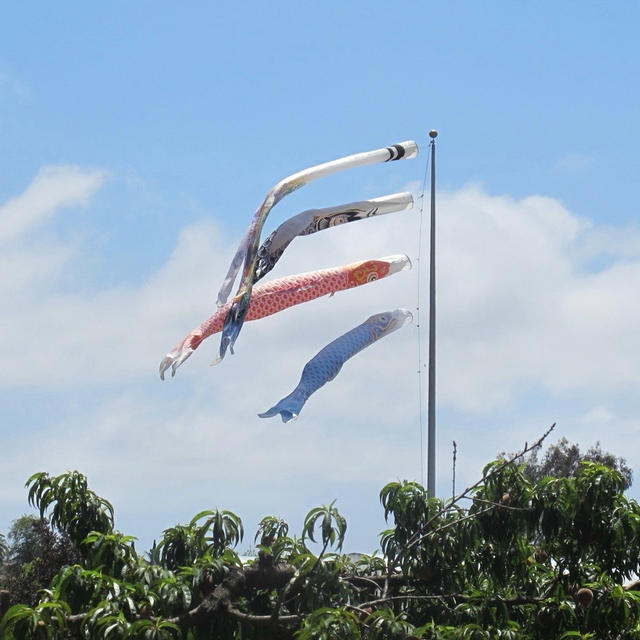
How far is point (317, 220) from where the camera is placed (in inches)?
697

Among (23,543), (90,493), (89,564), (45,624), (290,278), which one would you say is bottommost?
(45,624)

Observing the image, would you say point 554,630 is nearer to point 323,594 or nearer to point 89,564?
point 323,594

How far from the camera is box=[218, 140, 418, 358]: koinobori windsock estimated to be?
16.1 meters

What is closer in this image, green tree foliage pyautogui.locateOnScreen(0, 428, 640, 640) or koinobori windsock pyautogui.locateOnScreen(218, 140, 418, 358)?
green tree foliage pyautogui.locateOnScreen(0, 428, 640, 640)

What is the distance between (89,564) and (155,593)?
1.02 meters

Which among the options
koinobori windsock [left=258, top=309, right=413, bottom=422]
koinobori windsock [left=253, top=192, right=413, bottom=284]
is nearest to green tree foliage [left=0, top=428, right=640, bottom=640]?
koinobori windsock [left=258, top=309, right=413, bottom=422]

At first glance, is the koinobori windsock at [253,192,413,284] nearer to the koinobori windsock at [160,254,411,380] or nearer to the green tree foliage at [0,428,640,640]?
the koinobori windsock at [160,254,411,380]

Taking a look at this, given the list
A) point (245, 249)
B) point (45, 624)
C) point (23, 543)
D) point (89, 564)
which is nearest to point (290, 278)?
point (245, 249)

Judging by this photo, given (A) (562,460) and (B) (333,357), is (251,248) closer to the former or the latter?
(B) (333,357)

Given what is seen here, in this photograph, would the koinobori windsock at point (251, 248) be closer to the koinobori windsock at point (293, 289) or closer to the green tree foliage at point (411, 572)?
the koinobori windsock at point (293, 289)

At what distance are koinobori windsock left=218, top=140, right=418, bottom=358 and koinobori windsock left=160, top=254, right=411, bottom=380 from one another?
0.25 meters

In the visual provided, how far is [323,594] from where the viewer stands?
34.8 feet

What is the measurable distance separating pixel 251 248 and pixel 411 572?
599 centimetres

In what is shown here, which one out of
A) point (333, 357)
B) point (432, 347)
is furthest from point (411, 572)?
point (432, 347)
